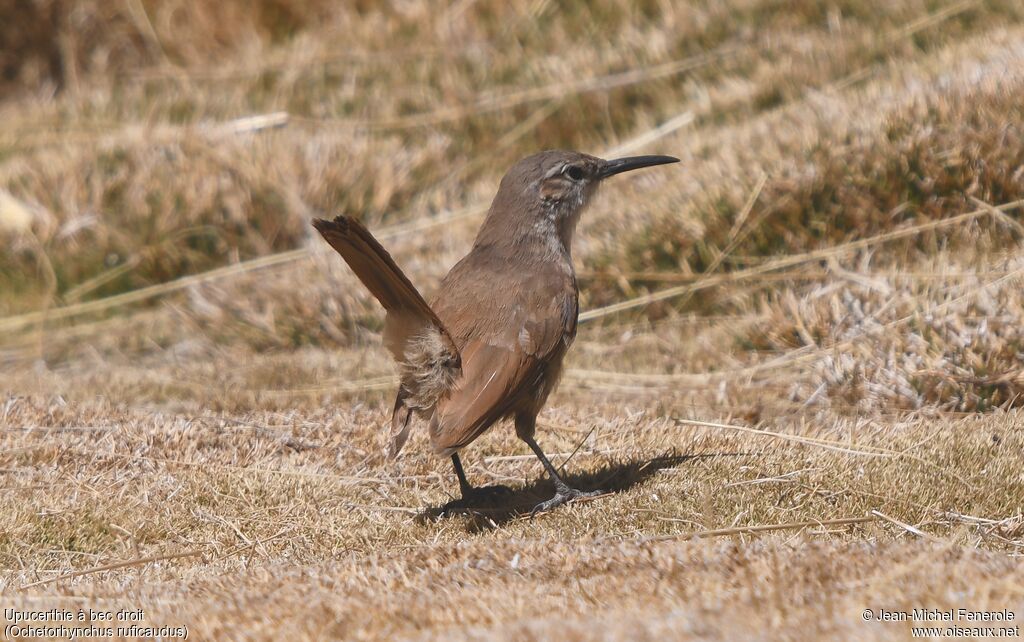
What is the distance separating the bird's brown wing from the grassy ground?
1.02ft

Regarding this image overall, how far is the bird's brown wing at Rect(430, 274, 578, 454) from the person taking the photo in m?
3.45

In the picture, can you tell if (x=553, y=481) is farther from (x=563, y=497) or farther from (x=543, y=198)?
(x=543, y=198)

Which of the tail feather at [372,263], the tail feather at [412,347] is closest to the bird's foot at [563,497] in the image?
the tail feather at [412,347]

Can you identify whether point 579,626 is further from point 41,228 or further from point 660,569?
point 41,228

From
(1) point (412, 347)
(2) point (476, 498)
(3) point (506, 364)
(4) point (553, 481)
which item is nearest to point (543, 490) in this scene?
(4) point (553, 481)

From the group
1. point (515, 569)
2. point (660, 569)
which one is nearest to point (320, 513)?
point (515, 569)

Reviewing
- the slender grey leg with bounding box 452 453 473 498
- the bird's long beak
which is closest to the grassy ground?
the slender grey leg with bounding box 452 453 473 498

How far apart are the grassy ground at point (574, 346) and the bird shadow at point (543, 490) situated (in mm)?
20

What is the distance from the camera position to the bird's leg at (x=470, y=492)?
3727mm

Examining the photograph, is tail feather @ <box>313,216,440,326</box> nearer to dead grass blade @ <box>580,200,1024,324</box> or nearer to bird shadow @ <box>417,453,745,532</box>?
bird shadow @ <box>417,453,745,532</box>

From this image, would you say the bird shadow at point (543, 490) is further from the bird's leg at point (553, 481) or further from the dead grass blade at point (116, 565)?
the dead grass blade at point (116, 565)

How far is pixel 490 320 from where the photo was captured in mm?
3775

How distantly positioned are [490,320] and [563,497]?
601 millimetres

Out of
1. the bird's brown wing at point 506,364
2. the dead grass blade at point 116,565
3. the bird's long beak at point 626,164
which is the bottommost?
the dead grass blade at point 116,565
